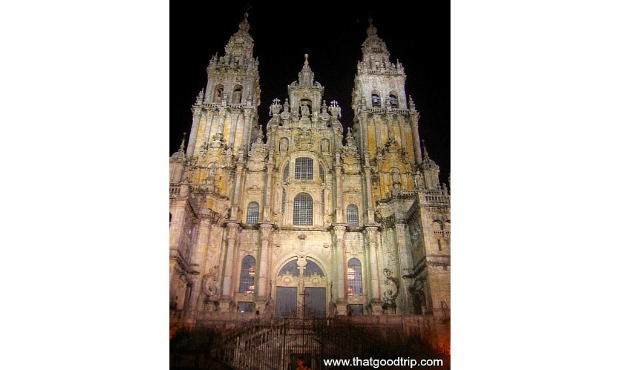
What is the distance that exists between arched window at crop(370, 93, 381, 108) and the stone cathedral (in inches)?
3.6

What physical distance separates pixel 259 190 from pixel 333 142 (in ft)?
12.0

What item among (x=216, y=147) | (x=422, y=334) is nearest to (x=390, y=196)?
(x=422, y=334)

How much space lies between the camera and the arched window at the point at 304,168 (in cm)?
1555

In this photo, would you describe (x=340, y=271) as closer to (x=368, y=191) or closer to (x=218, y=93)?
(x=368, y=191)

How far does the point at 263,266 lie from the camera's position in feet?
43.4

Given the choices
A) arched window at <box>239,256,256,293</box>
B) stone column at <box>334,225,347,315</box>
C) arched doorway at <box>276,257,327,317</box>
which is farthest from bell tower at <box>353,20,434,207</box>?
arched window at <box>239,256,256,293</box>

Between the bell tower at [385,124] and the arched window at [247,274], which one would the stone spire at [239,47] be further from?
the arched window at [247,274]

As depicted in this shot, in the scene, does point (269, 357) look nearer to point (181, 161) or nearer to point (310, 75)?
point (181, 161)

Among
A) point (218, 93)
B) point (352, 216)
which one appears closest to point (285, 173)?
point (352, 216)

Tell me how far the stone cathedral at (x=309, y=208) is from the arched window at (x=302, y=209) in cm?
4

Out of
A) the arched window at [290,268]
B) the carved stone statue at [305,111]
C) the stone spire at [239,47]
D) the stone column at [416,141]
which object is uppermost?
the stone spire at [239,47]

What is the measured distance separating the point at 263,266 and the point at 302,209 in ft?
8.13

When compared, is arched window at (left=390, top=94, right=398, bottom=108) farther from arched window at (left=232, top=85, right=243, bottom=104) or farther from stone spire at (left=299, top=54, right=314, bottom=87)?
arched window at (left=232, top=85, right=243, bottom=104)

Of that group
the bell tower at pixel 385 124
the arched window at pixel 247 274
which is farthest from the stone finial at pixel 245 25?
the arched window at pixel 247 274
